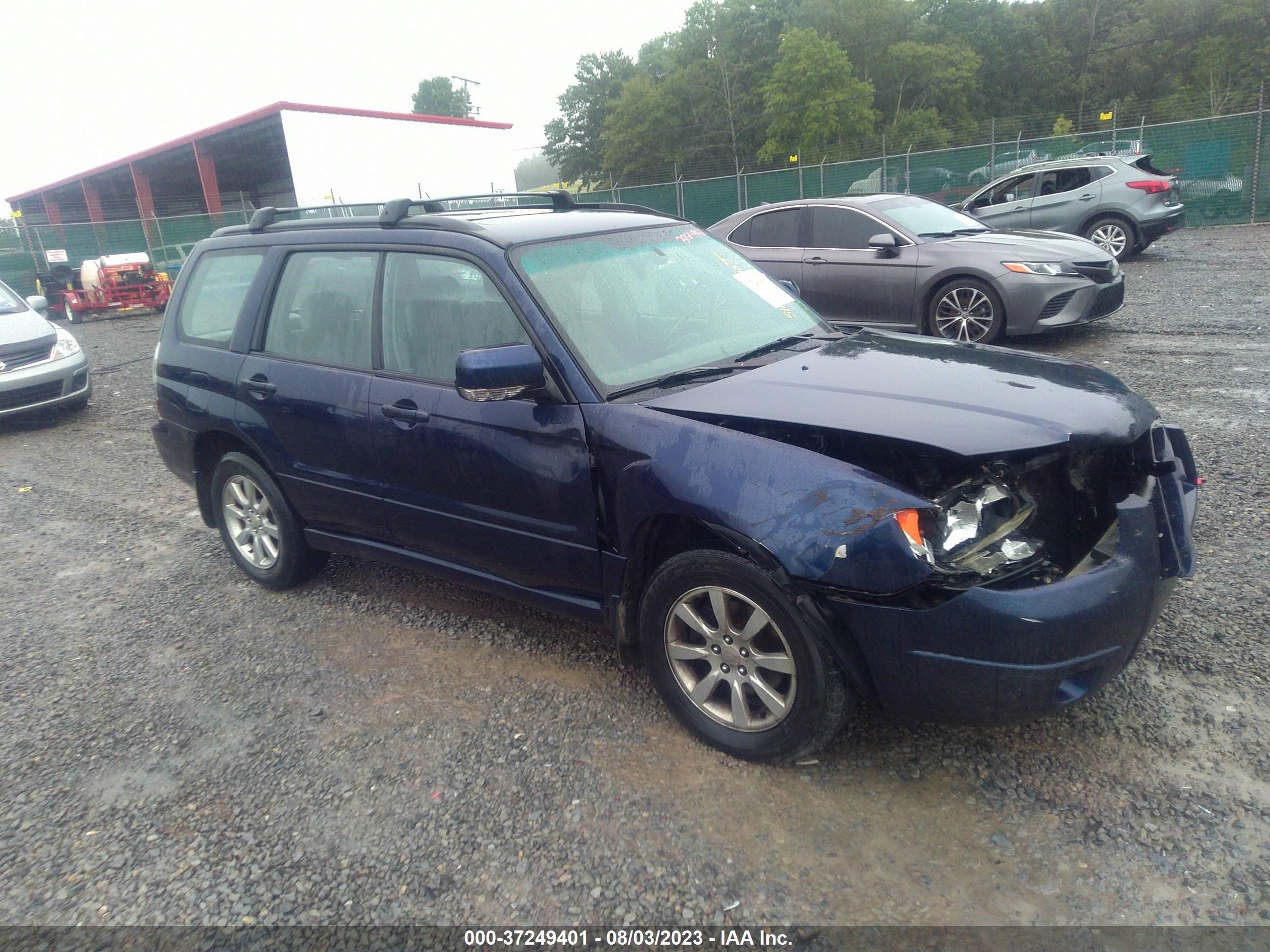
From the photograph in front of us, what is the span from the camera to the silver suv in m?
13.5

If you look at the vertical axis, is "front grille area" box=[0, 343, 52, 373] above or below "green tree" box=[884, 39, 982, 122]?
below

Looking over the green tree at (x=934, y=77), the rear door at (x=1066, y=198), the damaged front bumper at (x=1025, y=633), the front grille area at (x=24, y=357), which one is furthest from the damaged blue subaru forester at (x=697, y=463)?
the green tree at (x=934, y=77)

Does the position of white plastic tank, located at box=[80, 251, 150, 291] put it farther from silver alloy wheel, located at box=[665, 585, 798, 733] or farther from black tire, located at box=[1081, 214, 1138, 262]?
silver alloy wheel, located at box=[665, 585, 798, 733]

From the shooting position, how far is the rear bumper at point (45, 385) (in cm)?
909

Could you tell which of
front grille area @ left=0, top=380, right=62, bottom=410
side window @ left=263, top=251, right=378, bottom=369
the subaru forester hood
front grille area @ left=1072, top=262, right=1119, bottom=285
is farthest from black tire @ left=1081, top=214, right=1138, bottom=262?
front grille area @ left=0, top=380, right=62, bottom=410

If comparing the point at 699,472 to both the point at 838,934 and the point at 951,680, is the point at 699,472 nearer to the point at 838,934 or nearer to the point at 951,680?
the point at 951,680

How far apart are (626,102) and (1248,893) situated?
206ft

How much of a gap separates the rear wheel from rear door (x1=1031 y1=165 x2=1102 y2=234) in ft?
0.99

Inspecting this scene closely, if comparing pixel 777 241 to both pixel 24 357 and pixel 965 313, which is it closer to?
pixel 965 313

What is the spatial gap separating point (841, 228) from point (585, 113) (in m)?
67.3

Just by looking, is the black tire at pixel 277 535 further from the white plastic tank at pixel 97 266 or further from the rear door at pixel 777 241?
the white plastic tank at pixel 97 266

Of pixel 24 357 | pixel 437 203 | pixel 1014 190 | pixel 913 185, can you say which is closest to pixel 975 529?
pixel 437 203

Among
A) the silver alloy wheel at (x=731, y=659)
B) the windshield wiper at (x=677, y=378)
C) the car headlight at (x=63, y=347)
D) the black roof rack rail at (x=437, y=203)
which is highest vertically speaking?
the black roof rack rail at (x=437, y=203)

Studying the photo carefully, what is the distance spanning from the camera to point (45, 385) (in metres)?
9.33
